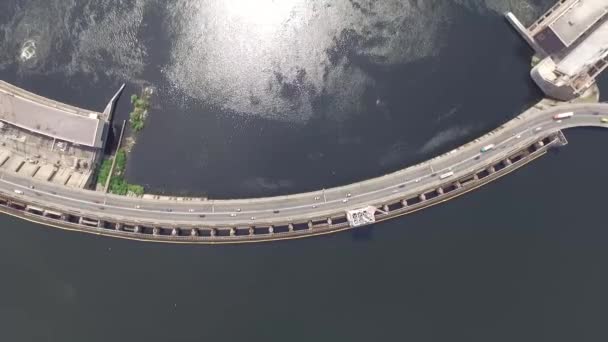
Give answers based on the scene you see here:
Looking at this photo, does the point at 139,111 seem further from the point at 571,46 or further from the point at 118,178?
the point at 571,46

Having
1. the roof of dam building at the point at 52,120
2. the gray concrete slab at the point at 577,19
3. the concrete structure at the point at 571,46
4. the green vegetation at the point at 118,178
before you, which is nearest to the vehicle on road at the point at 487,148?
the concrete structure at the point at 571,46

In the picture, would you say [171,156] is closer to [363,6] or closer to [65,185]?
[65,185]

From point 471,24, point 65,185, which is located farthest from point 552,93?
point 65,185

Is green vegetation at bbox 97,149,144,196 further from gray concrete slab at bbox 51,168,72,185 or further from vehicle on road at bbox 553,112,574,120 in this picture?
vehicle on road at bbox 553,112,574,120

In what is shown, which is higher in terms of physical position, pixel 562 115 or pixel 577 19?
pixel 577 19

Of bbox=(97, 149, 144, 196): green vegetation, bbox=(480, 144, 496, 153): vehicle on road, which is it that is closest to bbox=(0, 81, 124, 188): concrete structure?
→ bbox=(97, 149, 144, 196): green vegetation

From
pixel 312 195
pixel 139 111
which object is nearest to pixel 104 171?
pixel 139 111
